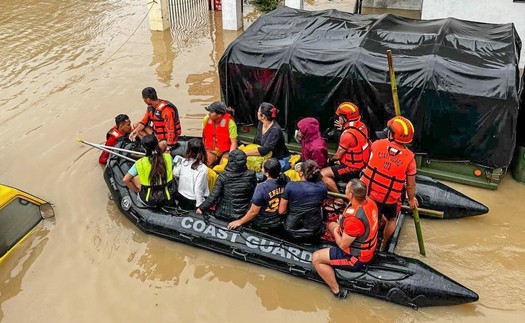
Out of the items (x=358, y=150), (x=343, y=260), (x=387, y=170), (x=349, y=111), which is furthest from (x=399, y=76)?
(x=343, y=260)

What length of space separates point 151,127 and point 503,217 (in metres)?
5.67

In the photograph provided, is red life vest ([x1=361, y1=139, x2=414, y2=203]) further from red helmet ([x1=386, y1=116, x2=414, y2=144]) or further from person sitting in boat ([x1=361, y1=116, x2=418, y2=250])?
Result: red helmet ([x1=386, y1=116, x2=414, y2=144])

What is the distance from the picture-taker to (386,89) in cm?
750

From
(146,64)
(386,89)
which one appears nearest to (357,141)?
(386,89)

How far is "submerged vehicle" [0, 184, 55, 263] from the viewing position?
621cm

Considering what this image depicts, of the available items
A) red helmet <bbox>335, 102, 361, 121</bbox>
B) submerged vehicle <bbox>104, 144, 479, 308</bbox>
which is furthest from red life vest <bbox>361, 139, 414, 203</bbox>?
red helmet <bbox>335, 102, 361, 121</bbox>

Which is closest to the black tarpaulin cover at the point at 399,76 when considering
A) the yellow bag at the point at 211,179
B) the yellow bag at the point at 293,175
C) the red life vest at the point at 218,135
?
the red life vest at the point at 218,135

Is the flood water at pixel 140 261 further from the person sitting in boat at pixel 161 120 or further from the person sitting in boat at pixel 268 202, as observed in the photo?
the person sitting in boat at pixel 161 120

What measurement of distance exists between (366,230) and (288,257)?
118 cm

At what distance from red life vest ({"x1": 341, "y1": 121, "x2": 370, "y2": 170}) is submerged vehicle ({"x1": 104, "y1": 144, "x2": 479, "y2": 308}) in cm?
136

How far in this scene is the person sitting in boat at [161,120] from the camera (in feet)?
25.0

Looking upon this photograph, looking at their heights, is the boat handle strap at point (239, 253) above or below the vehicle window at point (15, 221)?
below

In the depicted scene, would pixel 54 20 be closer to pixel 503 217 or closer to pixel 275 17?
pixel 275 17

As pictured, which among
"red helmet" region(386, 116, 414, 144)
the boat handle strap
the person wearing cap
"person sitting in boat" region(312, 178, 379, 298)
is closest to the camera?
"person sitting in boat" region(312, 178, 379, 298)
